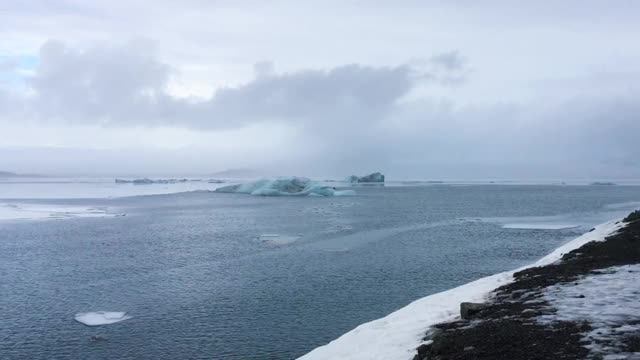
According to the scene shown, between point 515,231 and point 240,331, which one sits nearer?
point 240,331

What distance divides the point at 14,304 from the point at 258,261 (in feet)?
37.7

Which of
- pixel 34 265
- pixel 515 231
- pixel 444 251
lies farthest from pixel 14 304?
pixel 515 231

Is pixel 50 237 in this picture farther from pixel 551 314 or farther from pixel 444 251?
pixel 551 314

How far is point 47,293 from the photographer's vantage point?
70.5 ft

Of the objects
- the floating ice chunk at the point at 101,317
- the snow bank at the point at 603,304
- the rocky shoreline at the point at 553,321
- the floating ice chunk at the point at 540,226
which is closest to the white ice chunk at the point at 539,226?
the floating ice chunk at the point at 540,226

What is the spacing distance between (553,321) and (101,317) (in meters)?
14.2

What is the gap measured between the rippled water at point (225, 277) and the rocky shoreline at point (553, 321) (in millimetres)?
5129

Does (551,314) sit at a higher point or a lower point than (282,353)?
higher

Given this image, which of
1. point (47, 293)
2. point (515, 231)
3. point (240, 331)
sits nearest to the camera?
point (240, 331)

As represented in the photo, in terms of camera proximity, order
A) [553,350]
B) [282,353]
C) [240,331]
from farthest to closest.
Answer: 1. [240,331]
2. [282,353]
3. [553,350]

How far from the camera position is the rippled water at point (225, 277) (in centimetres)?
1565

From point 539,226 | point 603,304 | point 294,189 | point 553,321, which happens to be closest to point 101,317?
point 553,321

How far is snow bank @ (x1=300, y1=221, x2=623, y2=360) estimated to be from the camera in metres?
10.7

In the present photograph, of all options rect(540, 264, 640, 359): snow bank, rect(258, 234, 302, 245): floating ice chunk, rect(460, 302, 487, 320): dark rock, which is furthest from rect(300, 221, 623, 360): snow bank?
rect(258, 234, 302, 245): floating ice chunk
